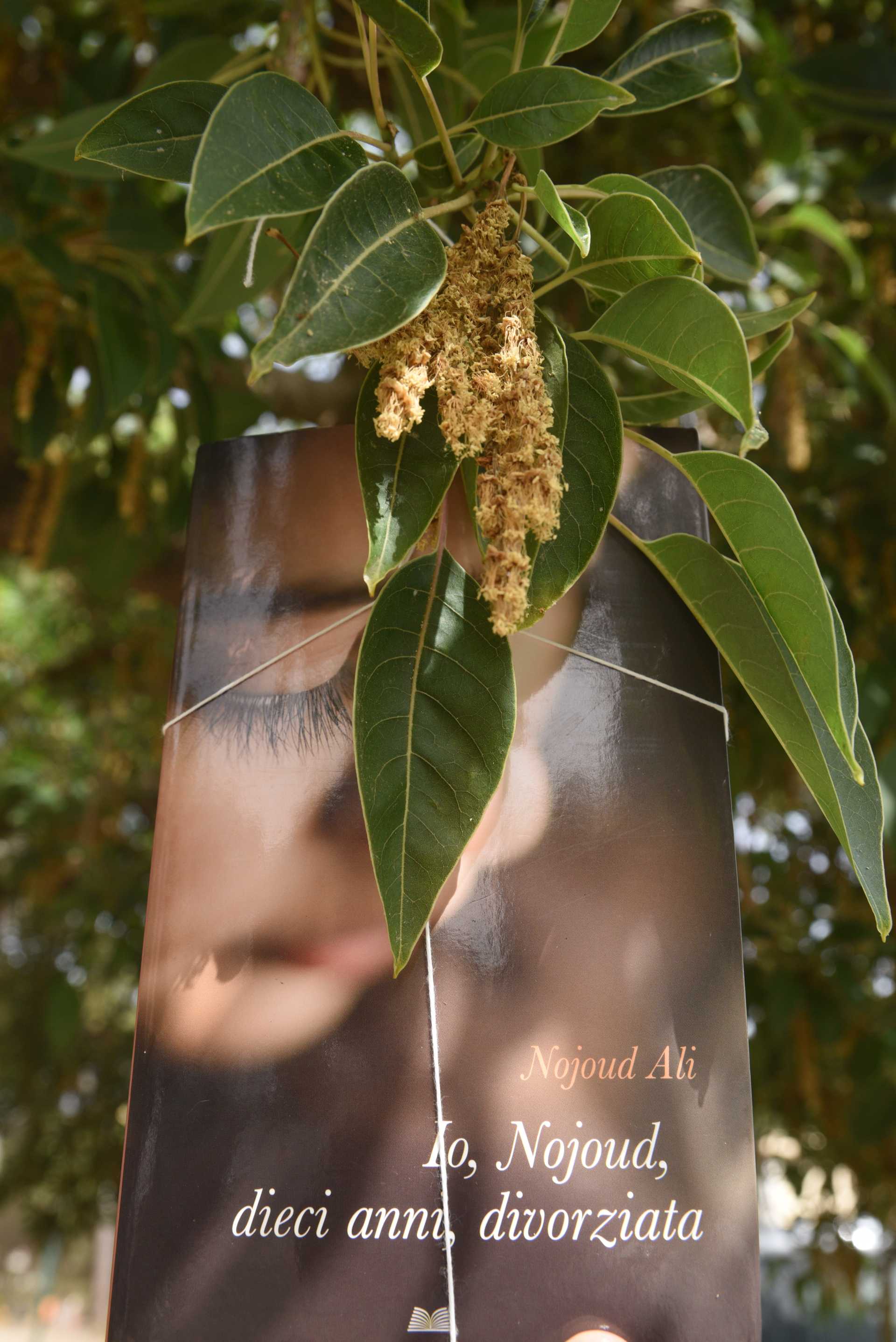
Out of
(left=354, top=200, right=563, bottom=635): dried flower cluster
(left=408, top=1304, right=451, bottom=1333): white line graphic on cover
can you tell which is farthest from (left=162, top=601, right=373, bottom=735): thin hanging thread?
(left=408, top=1304, right=451, bottom=1333): white line graphic on cover

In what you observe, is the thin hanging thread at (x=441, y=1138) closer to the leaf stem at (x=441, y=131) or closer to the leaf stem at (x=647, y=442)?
the leaf stem at (x=647, y=442)

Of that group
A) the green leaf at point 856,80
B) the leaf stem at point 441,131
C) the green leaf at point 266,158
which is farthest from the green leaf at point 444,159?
the green leaf at point 856,80

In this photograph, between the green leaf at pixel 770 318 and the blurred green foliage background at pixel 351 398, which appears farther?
the blurred green foliage background at pixel 351 398

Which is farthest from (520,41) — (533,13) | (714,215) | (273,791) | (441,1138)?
(441,1138)

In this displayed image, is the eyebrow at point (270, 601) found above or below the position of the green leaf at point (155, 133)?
below

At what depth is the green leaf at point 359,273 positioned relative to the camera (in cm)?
43

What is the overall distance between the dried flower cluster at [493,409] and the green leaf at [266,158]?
0.08 m

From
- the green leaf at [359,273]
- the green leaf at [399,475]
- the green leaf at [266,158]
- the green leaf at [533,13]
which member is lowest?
the green leaf at [399,475]

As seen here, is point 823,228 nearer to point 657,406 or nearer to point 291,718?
point 657,406

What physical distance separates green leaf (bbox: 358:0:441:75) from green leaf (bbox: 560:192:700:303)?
0.12 metres

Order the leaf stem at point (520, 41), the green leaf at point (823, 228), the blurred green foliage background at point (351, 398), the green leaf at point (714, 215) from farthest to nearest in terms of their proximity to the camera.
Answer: the green leaf at point (823, 228) → the blurred green foliage background at point (351, 398) → the green leaf at point (714, 215) → the leaf stem at point (520, 41)

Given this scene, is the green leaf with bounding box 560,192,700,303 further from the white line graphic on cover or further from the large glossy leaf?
the white line graphic on cover

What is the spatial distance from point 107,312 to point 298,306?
82 centimetres

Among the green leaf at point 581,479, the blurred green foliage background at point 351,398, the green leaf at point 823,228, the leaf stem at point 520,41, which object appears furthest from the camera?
the green leaf at point 823,228
